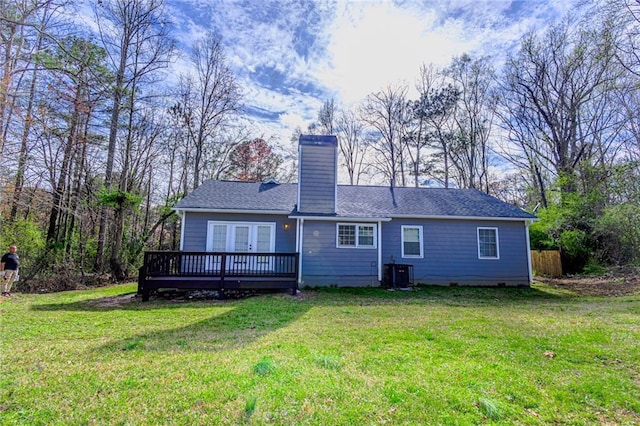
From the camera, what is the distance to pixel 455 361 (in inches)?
156

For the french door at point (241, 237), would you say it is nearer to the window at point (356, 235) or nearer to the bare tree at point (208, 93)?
the window at point (356, 235)

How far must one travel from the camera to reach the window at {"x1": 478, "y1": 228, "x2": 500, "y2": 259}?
1216 cm

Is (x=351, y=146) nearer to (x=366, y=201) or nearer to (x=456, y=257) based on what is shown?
(x=366, y=201)

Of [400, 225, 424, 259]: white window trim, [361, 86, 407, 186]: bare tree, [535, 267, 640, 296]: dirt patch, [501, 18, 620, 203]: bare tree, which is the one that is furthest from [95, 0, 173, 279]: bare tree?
[501, 18, 620, 203]: bare tree

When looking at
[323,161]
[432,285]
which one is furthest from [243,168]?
[432,285]

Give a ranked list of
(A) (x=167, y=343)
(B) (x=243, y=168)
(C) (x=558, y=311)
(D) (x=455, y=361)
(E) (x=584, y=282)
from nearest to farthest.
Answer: (D) (x=455, y=361)
(A) (x=167, y=343)
(C) (x=558, y=311)
(E) (x=584, y=282)
(B) (x=243, y=168)

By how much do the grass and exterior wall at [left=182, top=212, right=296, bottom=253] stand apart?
13.1 feet

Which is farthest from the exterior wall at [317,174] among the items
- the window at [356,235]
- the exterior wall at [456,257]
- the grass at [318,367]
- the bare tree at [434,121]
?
the bare tree at [434,121]

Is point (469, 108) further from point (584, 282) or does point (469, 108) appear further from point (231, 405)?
point (231, 405)

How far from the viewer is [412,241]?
39.6 ft

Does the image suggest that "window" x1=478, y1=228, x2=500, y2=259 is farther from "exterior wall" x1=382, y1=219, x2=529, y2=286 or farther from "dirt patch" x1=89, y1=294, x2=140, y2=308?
"dirt patch" x1=89, y1=294, x2=140, y2=308

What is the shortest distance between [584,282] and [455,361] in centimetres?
1288

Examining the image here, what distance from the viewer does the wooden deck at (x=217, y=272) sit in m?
9.07

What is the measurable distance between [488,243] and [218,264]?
9958 millimetres
